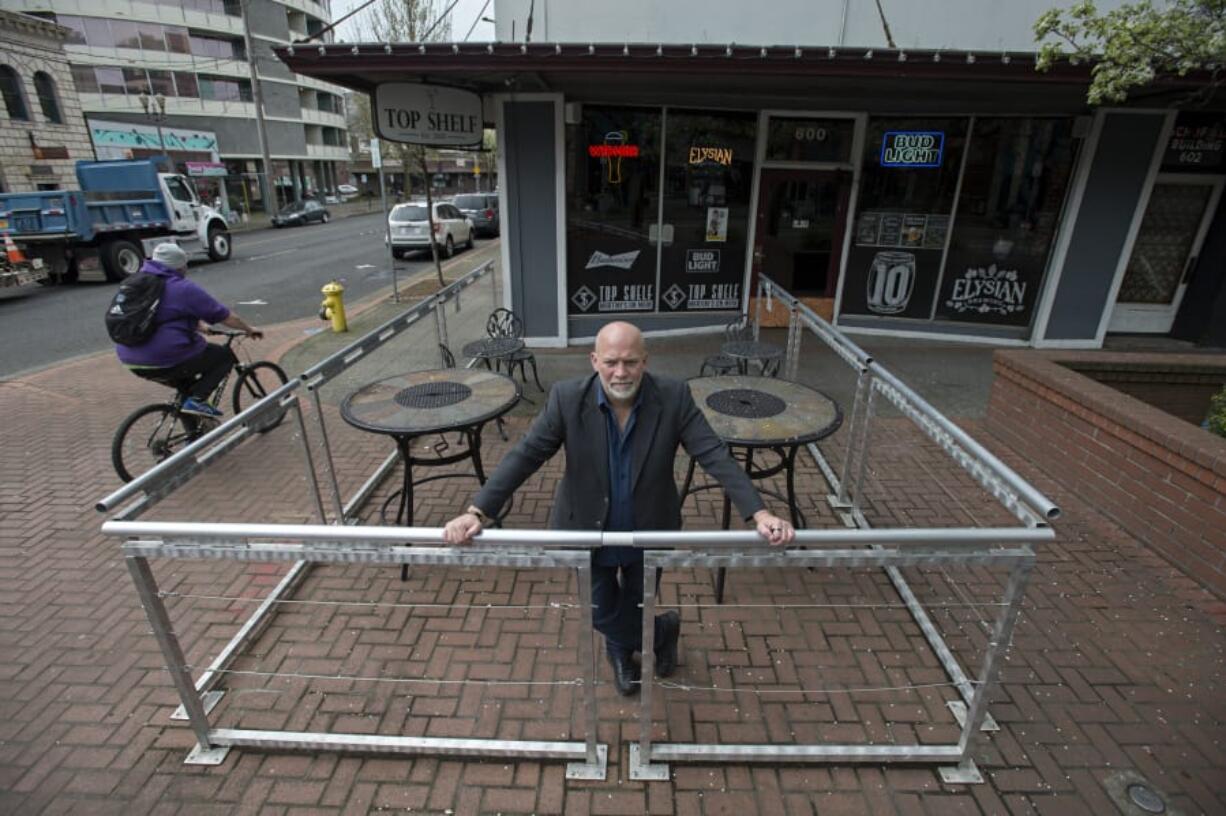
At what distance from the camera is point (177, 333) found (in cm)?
507

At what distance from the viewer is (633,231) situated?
339 inches

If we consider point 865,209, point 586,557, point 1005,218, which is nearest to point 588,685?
point 586,557

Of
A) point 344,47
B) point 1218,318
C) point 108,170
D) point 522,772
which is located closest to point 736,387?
point 522,772

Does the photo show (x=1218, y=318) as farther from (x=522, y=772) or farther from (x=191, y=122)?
(x=191, y=122)

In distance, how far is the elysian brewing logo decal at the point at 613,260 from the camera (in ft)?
28.1

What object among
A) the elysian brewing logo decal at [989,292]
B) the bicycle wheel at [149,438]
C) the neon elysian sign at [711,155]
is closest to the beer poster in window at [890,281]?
the elysian brewing logo decal at [989,292]

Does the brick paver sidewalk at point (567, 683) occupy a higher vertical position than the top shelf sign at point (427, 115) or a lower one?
lower

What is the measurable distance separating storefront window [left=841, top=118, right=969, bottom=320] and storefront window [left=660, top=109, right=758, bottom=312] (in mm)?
1718

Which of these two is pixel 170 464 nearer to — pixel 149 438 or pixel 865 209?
pixel 149 438

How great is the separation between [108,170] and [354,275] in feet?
20.8

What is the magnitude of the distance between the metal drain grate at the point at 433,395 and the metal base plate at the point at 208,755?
2037 mm

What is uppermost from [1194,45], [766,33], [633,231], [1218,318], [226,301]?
[766,33]

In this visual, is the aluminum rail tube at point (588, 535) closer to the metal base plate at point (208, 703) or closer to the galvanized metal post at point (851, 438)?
the metal base plate at point (208, 703)

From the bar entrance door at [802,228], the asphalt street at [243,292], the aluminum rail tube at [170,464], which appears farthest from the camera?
the asphalt street at [243,292]
